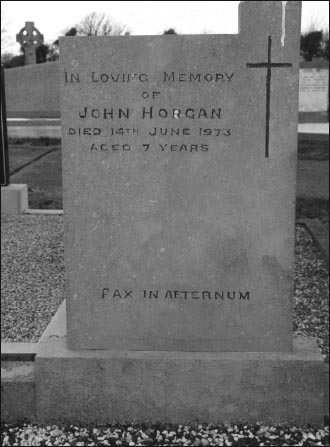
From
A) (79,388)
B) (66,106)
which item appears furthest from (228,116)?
(79,388)

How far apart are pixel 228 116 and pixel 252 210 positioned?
402 mm

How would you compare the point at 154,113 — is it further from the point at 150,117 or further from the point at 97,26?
the point at 97,26

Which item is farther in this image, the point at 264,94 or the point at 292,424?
the point at 292,424

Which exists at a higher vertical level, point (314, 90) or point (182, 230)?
point (314, 90)

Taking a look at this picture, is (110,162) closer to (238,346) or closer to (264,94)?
(264,94)

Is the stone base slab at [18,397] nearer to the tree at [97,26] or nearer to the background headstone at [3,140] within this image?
the background headstone at [3,140]

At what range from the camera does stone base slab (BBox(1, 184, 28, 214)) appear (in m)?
7.18

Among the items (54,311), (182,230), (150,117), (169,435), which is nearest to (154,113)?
(150,117)

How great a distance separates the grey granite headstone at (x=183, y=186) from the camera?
247cm

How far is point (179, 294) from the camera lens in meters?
2.68

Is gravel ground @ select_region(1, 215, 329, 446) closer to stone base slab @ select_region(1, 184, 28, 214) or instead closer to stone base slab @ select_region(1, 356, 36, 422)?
stone base slab @ select_region(1, 356, 36, 422)

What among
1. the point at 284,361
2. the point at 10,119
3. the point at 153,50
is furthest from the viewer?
the point at 10,119

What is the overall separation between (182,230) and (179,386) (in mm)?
692

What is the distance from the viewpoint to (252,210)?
2.57 m
